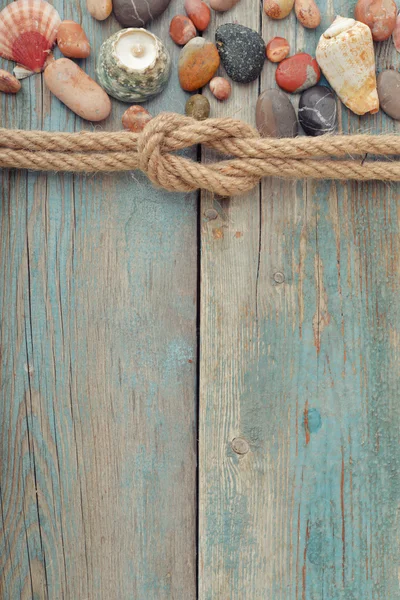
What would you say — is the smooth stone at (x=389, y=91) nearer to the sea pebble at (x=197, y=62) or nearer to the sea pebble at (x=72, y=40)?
the sea pebble at (x=197, y=62)

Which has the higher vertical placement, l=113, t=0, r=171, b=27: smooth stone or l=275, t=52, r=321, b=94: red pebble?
l=113, t=0, r=171, b=27: smooth stone

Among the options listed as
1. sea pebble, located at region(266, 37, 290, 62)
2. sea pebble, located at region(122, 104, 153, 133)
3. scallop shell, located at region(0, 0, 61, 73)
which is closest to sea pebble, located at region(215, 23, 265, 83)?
sea pebble, located at region(266, 37, 290, 62)

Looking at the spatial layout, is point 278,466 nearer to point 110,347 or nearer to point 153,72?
point 110,347

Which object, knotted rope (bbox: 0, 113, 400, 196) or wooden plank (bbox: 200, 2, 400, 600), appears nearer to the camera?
knotted rope (bbox: 0, 113, 400, 196)

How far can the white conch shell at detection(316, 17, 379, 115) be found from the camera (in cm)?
83

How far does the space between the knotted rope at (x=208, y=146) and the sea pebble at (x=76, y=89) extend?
2.3 inches

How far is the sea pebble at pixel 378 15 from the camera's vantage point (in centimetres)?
85

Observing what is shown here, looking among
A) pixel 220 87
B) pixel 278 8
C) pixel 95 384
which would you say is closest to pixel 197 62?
pixel 220 87

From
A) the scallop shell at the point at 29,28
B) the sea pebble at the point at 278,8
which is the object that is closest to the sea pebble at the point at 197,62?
the sea pebble at the point at 278,8

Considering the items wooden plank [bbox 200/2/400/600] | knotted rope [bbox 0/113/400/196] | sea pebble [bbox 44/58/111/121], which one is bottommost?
wooden plank [bbox 200/2/400/600]

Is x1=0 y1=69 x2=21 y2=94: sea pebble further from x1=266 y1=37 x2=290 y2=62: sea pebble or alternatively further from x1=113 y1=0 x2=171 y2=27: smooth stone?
x1=266 y1=37 x2=290 y2=62: sea pebble

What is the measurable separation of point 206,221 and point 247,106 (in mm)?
203

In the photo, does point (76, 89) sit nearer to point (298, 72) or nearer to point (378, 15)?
point (298, 72)

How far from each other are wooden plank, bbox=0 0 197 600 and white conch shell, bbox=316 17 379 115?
0.31 m
